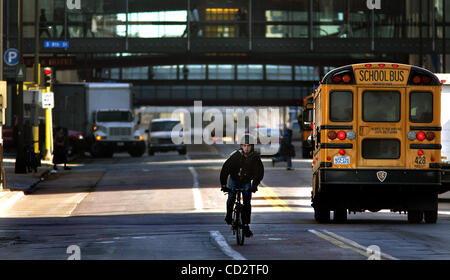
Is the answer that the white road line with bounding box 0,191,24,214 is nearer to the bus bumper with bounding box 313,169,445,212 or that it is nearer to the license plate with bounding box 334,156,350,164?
the bus bumper with bounding box 313,169,445,212

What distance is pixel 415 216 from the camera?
20453mm

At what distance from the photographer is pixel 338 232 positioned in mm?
17562

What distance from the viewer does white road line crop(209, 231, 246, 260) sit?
1332 centimetres

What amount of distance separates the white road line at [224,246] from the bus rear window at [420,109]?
471 cm

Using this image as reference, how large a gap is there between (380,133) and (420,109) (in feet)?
3.01

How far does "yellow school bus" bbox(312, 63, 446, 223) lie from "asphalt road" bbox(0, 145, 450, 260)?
2.75 feet

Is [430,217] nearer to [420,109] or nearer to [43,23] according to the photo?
[420,109]

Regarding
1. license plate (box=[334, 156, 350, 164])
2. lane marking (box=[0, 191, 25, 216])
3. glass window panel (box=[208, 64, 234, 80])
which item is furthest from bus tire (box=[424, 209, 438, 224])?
glass window panel (box=[208, 64, 234, 80])

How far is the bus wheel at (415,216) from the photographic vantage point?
20.3m

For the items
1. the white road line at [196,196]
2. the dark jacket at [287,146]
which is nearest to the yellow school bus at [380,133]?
the white road line at [196,196]

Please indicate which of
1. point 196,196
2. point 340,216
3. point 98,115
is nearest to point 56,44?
point 98,115
